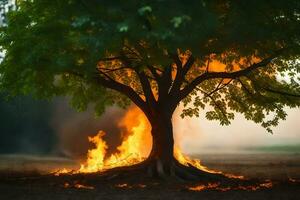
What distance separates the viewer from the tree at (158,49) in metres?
15.9

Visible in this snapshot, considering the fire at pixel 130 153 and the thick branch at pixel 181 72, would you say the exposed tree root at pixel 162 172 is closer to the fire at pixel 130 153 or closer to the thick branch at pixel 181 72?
the fire at pixel 130 153

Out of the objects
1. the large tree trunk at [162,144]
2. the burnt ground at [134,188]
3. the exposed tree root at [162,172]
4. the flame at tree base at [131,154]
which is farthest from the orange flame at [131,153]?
the burnt ground at [134,188]

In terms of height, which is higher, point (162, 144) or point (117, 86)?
point (117, 86)

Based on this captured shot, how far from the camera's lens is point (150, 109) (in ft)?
86.4

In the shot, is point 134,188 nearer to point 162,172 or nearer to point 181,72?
point 162,172

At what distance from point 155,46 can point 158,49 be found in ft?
0.58

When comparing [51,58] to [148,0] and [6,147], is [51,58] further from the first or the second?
[6,147]

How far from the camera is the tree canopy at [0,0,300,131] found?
52.0 feet

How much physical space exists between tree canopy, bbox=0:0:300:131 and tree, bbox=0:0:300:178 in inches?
1.4

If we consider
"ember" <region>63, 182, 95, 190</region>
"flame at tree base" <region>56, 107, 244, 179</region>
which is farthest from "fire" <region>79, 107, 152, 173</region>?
"ember" <region>63, 182, 95, 190</region>

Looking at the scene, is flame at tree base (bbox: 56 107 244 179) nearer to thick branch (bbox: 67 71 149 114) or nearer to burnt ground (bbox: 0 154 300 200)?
burnt ground (bbox: 0 154 300 200)

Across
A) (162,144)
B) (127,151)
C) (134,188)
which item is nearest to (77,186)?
(134,188)

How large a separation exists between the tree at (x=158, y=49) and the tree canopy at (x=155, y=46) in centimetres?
4

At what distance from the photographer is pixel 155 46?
2080 cm
